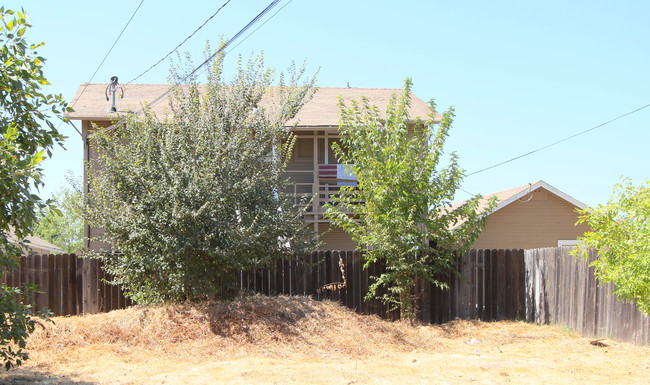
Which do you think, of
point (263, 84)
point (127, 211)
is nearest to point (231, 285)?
point (127, 211)

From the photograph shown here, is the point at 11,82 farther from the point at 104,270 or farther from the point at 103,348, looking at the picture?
the point at 104,270

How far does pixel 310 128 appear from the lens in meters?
18.0

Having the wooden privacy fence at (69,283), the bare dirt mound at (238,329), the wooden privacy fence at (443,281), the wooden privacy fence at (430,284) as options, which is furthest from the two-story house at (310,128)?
the bare dirt mound at (238,329)

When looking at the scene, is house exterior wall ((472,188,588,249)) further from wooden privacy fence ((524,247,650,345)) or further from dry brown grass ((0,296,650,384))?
dry brown grass ((0,296,650,384))

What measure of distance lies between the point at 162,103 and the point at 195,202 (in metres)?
9.54

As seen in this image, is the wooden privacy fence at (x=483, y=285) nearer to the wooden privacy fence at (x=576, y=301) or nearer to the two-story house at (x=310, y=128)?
the wooden privacy fence at (x=576, y=301)

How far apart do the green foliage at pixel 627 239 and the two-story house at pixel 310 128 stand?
905 centimetres

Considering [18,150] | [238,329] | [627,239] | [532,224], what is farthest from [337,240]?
[18,150]

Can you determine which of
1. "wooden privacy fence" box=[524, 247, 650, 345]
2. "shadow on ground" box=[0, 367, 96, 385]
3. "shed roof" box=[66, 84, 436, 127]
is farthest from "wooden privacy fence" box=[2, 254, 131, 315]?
"wooden privacy fence" box=[524, 247, 650, 345]

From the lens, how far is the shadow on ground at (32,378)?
26.1 ft

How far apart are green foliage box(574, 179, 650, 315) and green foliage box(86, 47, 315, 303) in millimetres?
5622

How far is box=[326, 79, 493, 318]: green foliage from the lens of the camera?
12336 mm

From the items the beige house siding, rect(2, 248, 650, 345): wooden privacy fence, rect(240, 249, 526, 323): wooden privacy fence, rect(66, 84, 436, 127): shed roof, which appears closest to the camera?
rect(2, 248, 650, 345): wooden privacy fence

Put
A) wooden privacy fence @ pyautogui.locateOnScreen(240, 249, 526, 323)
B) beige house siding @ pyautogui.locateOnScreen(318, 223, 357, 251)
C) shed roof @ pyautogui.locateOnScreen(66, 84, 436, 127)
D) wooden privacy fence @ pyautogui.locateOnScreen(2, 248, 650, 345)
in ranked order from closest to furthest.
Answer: wooden privacy fence @ pyautogui.locateOnScreen(2, 248, 650, 345)
wooden privacy fence @ pyautogui.locateOnScreen(240, 249, 526, 323)
shed roof @ pyautogui.locateOnScreen(66, 84, 436, 127)
beige house siding @ pyautogui.locateOnScreen(318, 223, 357, 251)
